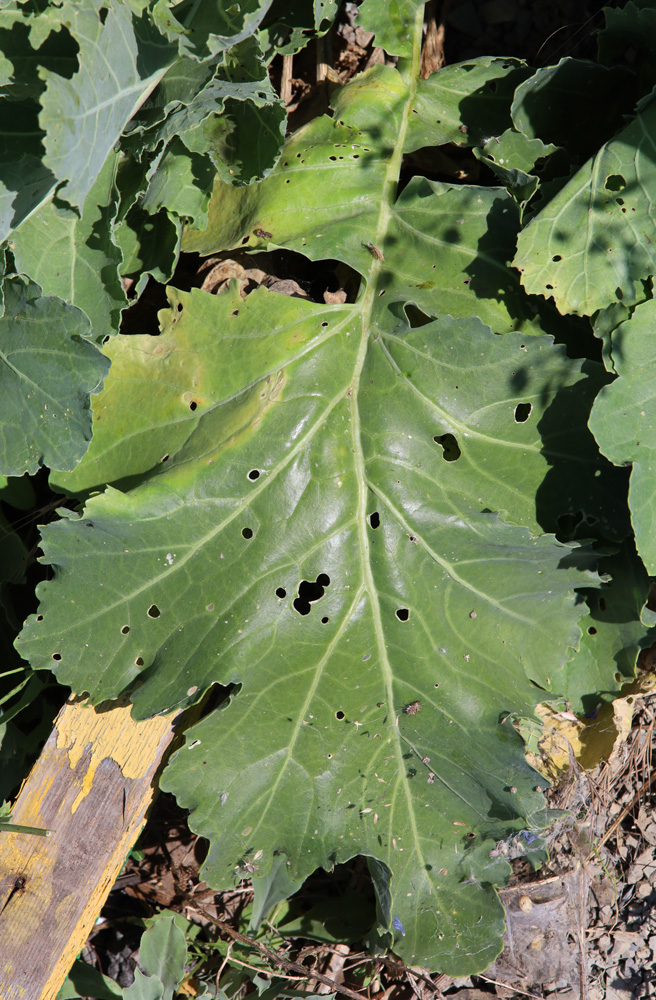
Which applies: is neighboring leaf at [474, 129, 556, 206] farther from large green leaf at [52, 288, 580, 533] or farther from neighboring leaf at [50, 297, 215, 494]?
neighboring leaf at [50, 297, 215, 494]

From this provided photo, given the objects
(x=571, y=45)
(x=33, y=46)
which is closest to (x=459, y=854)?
(x=33, y=46)

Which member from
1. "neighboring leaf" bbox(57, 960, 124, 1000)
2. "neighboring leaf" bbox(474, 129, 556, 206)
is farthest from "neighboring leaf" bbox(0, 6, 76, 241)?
"neighboring leaf" bbox(57, 960, 124, 1000)

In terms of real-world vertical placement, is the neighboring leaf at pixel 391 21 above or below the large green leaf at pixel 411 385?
above

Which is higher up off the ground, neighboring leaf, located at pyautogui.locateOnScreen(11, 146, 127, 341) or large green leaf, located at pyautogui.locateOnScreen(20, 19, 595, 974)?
neighboring leaf, located at pyautogui.locateOnScreen(11, 146, 127, 341)

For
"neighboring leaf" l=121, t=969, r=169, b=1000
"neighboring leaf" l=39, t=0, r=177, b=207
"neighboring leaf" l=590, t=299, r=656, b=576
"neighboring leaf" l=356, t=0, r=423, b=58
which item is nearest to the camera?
"neighboring leaf" l=39, t=0, r=177, b=207

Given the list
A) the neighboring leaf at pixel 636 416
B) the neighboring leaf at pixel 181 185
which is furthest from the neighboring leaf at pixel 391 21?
the neighboring leaf at pixel 636 416

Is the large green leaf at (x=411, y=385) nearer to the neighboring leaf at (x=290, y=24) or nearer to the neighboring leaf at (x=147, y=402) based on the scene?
the neighboring leaf at (x=147, y=402)

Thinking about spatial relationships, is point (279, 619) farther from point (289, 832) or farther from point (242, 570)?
point (289, 832)
